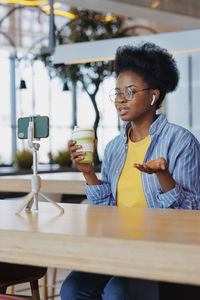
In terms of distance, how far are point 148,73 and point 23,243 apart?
120 centimetres


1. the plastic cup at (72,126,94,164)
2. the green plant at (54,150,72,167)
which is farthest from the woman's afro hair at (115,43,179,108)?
the green plant at (54,150,72,167)

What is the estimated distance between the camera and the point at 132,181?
6.83ft

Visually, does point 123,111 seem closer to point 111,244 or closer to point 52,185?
point 111,244

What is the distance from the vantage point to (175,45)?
4332 millimetres

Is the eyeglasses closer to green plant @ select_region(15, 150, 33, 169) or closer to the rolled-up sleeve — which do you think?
the rolled-up sleeve

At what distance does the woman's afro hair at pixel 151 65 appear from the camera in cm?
225

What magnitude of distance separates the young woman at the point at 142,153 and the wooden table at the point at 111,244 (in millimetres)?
335

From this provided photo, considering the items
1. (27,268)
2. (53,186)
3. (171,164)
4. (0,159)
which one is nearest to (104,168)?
(171,164)

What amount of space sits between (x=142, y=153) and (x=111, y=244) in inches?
41.1

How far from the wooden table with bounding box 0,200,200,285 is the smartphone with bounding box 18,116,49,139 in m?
0.31


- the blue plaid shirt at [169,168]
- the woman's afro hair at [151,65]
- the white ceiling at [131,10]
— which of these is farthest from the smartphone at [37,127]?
the white ceiling at [131,10]

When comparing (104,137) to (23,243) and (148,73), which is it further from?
(23,243)

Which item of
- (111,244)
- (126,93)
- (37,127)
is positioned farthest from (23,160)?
(111,244)

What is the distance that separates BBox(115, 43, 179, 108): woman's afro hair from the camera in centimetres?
225
